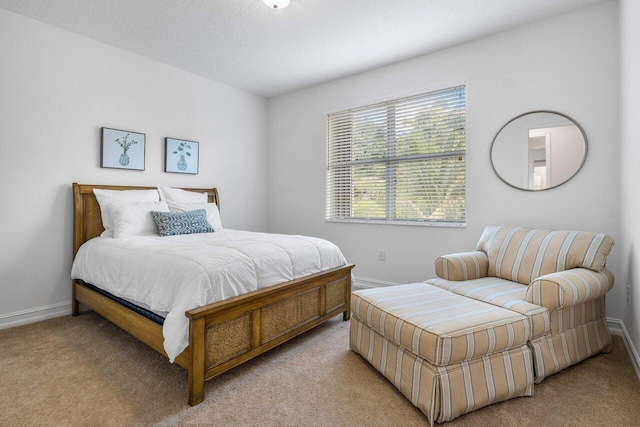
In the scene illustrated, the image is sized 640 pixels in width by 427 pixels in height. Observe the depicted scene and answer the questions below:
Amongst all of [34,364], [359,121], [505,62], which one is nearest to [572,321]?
[505,62]

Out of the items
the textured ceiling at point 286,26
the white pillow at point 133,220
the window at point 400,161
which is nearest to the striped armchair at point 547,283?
the window at point 400,161

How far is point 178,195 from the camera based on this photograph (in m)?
3.47

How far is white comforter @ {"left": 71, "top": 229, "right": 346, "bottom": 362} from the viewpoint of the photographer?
1.68 metres

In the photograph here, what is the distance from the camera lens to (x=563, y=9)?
2572 mm

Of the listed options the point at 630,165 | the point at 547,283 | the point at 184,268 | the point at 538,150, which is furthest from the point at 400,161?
the point at 184,268

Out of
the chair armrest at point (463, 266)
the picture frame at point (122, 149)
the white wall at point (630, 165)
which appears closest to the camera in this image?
the white wall at point (630, 165)

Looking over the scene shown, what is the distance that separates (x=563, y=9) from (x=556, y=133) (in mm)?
982

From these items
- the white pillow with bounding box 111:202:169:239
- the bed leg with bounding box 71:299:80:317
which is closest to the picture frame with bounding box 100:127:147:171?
the white pillow with bounding box 111:202:169:239

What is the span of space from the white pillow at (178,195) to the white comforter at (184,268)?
30.7 inches

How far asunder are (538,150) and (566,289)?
1.47 m

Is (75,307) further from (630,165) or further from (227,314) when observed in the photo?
(630,165)

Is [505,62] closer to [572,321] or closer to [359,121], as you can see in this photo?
[359,121]

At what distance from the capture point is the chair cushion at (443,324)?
4.85 feet

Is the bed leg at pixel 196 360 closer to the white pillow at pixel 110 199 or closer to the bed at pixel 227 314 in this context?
the bed at pixel 227 314
